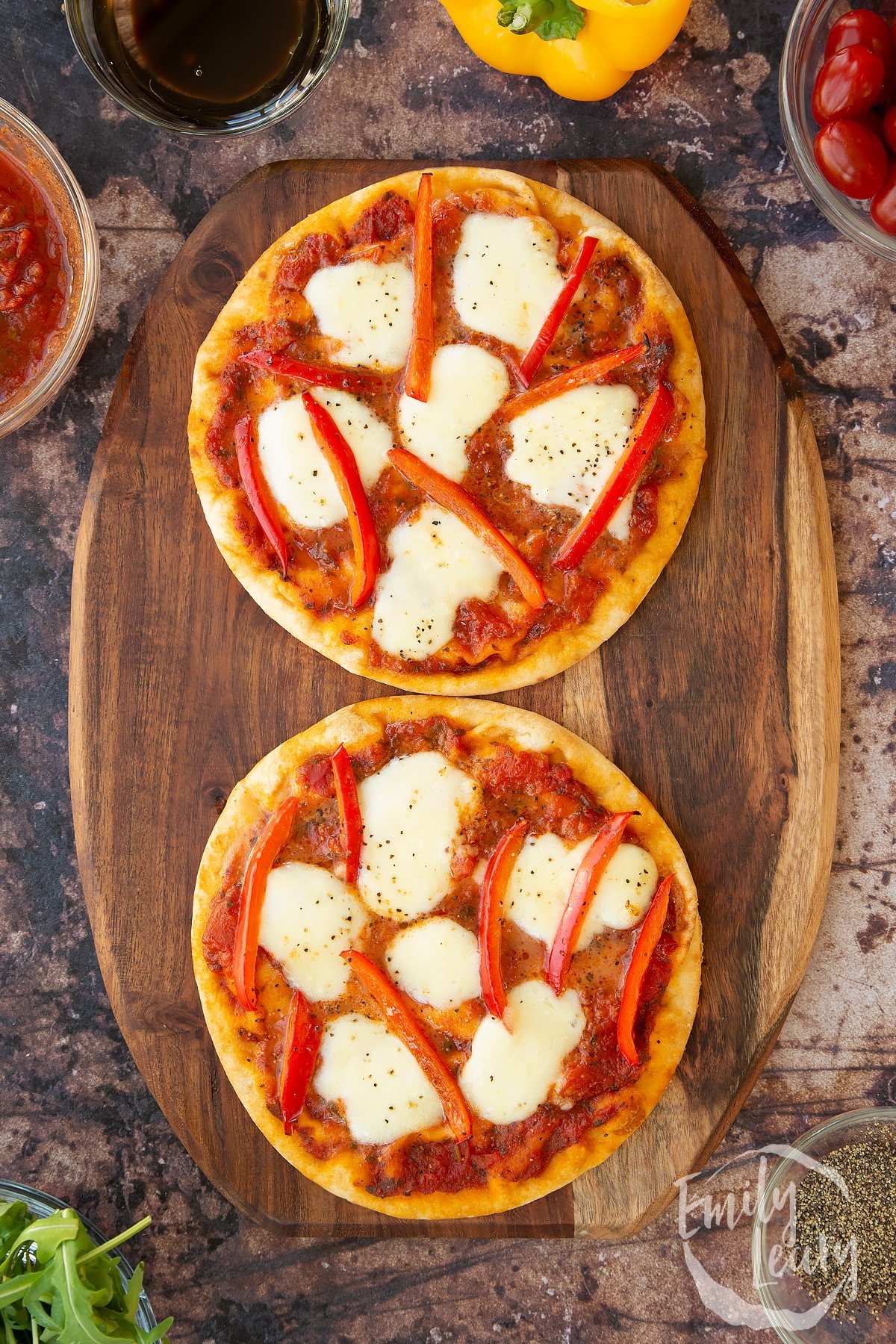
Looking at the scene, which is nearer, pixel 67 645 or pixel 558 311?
pixel 558 311

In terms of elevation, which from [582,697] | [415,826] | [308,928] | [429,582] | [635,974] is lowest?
[635,974]

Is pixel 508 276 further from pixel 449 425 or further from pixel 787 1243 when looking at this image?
pixel 787 1243

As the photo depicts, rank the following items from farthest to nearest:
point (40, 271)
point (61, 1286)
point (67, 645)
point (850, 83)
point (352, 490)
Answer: point (67, 645) → point (40, 271) → point (352, 490) → point (850, 83) → point (61, 1286)

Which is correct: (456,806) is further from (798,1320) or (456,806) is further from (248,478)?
(798,1320)

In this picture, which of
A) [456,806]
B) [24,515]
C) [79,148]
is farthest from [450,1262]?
[79,148]

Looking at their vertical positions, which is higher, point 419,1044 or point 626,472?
point 626,472
